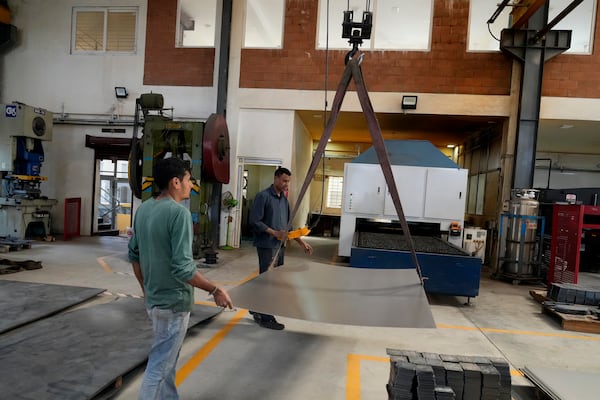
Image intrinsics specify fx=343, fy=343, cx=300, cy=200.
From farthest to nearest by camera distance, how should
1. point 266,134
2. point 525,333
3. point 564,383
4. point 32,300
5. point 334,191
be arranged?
point 334,191
point 266,134
point 525,333
point 32,300
point 564,383

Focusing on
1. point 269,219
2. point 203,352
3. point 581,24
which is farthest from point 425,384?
point 581,24

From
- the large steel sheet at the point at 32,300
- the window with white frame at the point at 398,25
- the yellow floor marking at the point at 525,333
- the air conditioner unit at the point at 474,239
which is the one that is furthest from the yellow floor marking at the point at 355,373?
the window with white frame at the point at 398,25

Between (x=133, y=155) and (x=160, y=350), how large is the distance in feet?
18.4

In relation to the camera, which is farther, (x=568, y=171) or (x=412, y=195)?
(x=568, y=171)

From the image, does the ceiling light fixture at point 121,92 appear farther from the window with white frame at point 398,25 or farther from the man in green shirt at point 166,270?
the man in green shirt at point 166,270

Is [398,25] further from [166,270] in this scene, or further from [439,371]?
[166,270]

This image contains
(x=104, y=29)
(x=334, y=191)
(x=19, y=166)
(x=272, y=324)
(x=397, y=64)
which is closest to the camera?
(x=272, y=324)

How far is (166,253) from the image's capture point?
1.83 m

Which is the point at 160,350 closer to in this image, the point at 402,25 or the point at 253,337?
the point at 253,337

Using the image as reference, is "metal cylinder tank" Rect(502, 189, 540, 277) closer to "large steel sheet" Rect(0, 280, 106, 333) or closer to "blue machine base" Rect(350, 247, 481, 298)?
"blue machine base" Rect(350, 247, 481, 298)

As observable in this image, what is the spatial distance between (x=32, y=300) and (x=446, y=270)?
5.13 meters

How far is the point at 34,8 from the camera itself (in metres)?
9.27

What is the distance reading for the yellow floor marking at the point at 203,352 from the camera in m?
2.65

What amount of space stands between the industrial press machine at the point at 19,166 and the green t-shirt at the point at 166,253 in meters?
7.39
